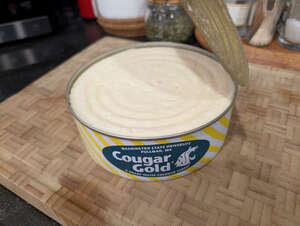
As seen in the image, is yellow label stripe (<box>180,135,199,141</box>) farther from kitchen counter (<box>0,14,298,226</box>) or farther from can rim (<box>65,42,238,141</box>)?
kitchen counter (<box>0,14,298,226</box>)

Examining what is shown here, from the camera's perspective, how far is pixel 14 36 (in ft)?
4.46

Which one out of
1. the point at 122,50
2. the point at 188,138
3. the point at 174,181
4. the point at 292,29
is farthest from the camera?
the point at 292,29

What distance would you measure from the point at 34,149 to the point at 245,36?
3.53 feet

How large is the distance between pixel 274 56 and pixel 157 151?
84 cm

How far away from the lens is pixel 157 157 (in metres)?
0.58

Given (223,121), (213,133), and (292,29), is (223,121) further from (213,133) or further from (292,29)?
(292,29)

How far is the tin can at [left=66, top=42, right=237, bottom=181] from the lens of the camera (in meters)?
0.55

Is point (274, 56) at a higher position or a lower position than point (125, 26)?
lower

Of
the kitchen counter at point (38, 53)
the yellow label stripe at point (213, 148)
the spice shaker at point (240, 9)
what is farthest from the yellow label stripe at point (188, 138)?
the spice shaker at point (240, 9)

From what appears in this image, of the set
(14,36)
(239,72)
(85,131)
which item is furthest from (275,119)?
(14,36)

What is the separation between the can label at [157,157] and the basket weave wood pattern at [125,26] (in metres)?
0.89

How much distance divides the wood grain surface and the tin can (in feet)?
1.88

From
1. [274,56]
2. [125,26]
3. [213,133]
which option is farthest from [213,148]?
[125,26]

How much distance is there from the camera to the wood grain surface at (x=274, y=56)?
105 centimetres
